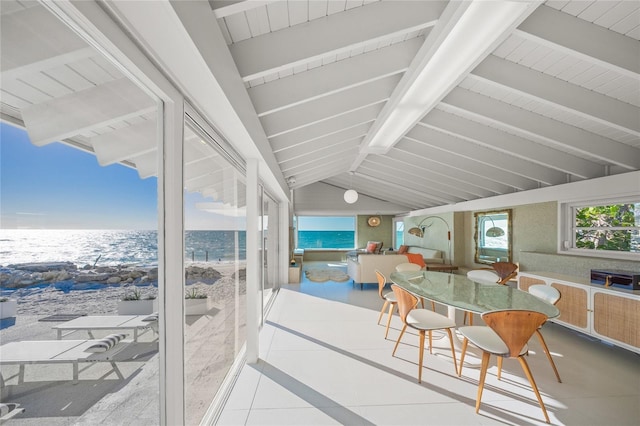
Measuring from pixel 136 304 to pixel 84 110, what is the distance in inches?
27.7

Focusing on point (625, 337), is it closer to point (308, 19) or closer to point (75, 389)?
point (308, 19)

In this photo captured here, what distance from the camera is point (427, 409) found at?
210cm

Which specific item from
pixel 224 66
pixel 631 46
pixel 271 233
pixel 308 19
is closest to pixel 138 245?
pixel 224 66

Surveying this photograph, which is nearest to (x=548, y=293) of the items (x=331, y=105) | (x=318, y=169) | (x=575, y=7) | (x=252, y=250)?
(x=575, y=7)

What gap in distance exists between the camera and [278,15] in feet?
5.01

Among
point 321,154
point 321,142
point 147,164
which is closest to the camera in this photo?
point 147,164

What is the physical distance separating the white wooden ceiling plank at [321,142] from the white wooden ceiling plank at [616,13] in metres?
2.37

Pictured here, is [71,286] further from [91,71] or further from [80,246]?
[91,71]

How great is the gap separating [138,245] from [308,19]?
1535 millimetres

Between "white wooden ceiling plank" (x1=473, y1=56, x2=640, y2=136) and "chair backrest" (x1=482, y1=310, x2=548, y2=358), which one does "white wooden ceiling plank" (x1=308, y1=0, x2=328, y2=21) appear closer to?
"white wooden ceiling plank" (x1=473, y1=56, x2=640, y2=136)

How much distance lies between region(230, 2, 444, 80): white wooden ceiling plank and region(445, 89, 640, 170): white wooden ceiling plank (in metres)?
1.82

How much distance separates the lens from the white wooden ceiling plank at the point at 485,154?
172 inches

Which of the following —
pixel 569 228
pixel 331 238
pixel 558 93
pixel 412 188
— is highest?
pixel 558 93

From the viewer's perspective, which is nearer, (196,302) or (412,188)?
(196,302)
